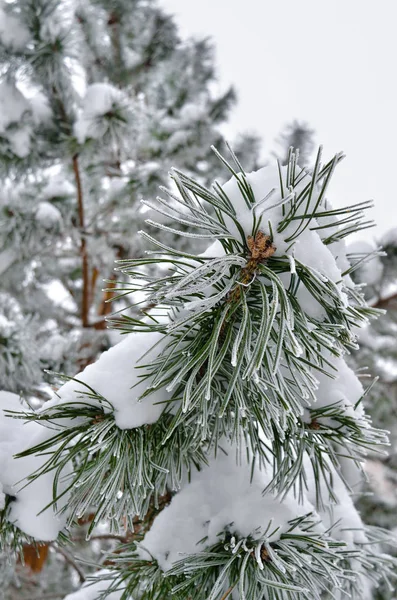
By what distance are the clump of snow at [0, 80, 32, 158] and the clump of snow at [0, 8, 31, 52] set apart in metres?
0.19

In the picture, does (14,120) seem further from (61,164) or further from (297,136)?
(297,136)

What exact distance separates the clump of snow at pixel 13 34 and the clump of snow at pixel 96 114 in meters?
0.34

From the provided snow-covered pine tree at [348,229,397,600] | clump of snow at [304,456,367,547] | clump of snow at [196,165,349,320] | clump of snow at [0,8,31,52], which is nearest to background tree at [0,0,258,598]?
clump of snow at [0,8,31,52]

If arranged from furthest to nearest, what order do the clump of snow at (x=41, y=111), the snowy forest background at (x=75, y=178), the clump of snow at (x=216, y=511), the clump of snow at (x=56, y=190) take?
1. the clump of snow at (x=56, y=190)
2. the clump of snow at (x=41, y=111)
3. the snowy forest background at (x=75, y=178)
4. the clump of snow at (x=216, y=511)

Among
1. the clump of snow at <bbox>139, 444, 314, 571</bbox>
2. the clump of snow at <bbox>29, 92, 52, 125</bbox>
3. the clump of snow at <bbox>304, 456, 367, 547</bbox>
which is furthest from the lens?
the clump of snow at <bbox>29, 92, 52, 125</bbox>

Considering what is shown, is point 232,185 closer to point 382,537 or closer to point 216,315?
point 216,315

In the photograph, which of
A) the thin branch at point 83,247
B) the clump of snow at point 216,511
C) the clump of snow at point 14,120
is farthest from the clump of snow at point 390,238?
the clump of snow at point 14,120

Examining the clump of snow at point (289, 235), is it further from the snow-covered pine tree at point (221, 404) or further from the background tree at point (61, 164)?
the background tree at point (61, 164)

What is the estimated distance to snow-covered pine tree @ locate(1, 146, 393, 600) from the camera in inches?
23.7

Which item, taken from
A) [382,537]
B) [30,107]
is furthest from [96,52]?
[382,537]

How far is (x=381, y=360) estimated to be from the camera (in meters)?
5.26

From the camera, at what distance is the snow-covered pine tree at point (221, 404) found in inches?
23.7

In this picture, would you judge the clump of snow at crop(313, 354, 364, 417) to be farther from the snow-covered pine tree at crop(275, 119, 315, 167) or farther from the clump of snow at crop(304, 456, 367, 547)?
the snow-covered pine tree at crop(275, 119, 315, 167)

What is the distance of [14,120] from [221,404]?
6.41 feet
